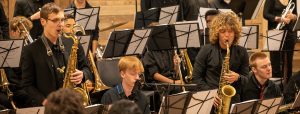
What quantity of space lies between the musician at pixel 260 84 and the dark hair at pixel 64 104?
3.67 meters

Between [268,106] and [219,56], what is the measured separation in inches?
29.1

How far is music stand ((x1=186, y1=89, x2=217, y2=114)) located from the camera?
20.1 feet

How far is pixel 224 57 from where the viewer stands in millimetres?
6695

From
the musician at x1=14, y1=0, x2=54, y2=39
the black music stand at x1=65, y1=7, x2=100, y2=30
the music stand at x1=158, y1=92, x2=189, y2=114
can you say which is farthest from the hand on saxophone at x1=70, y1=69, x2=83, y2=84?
the musician at x1=14, y1=0, x2=54, y2=39

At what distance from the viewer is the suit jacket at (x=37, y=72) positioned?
5766 mm

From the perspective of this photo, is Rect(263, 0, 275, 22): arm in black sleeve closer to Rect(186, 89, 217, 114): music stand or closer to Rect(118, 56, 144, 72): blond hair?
Rect(186, 89, 217, 114): music stand

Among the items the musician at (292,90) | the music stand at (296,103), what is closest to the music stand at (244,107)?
the music stand at (296,103)

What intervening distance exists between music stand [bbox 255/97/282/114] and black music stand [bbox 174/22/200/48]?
1.46 m

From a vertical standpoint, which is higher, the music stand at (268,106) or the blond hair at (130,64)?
the blond hair at (130,64)

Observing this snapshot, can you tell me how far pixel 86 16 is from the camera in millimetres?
7922

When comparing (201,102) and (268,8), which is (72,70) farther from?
(268,8)

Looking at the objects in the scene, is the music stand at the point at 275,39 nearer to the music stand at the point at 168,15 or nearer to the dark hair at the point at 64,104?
the music stand at the point at 168,15

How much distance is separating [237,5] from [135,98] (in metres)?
3.81

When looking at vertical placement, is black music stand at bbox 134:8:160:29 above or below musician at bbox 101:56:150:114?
above
